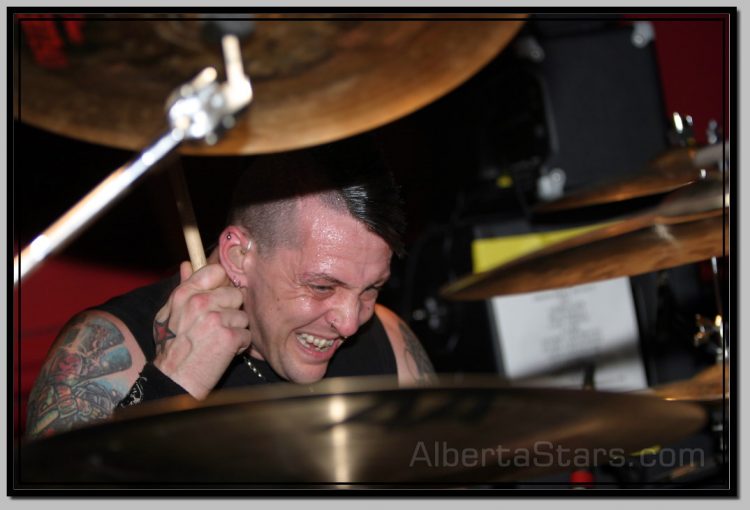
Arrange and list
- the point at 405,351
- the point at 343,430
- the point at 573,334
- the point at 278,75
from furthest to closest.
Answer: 1. the point at 573,334
2. the point at 405,351
3. the point at 278,75
4. the point at 343,430

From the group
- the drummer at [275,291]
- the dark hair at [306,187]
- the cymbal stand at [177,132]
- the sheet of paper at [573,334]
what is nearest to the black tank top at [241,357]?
the drummer at [275,291]

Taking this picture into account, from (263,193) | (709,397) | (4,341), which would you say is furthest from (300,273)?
(709,397)

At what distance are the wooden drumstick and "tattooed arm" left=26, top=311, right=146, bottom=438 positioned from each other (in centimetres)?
12

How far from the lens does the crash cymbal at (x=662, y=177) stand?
1133 mm

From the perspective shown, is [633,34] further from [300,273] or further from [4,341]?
[4,341]

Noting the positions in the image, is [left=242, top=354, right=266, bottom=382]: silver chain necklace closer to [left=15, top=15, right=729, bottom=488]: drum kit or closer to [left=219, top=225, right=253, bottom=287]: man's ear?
[left=219, top=225, right=253, bottom=287]: man's ear

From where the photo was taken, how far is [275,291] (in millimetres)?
1099

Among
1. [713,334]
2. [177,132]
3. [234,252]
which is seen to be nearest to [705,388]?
[713,334]

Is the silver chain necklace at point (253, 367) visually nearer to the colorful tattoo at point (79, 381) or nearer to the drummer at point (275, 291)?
the drummer at point (275, 291)

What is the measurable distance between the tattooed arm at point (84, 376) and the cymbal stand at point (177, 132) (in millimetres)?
374

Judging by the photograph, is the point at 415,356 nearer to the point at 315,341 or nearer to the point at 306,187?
the point at 315,341

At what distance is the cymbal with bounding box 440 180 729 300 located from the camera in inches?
38.3

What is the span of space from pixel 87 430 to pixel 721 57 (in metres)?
1.06

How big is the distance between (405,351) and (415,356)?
22mm
